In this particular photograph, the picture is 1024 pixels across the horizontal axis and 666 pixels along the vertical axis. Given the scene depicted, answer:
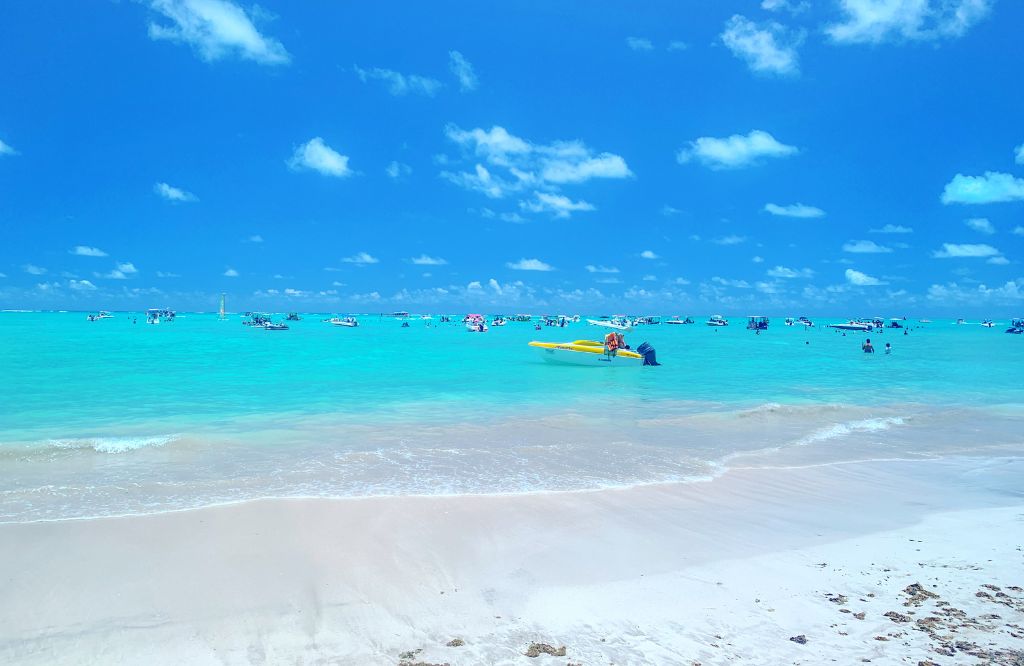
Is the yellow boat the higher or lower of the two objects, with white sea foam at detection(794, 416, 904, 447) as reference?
higher

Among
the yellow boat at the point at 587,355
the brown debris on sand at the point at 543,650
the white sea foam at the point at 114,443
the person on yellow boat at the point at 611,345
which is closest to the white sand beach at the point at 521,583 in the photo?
the brown debris on sand at the point at 543,650

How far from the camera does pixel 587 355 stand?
1391 inches

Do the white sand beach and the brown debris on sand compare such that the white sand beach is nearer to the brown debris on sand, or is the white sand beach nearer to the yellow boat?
the brown debris on sand

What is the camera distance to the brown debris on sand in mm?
4922

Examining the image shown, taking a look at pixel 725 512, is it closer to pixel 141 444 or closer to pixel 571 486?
pixel 571 486

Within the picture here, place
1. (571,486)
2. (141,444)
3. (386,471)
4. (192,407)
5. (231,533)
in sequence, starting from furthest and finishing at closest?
(192,407)
(141,444)
(386,471)
(571,486)
(231,533)

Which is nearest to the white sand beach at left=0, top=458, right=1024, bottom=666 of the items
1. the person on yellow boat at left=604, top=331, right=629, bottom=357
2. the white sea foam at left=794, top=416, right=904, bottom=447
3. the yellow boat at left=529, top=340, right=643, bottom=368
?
the white sea foam at left=794, top=416, right=904, bottom=447

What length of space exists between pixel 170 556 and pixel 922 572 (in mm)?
8212

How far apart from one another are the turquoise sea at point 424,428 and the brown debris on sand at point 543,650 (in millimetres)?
Result: 4809

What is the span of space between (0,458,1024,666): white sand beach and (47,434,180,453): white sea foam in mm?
5102

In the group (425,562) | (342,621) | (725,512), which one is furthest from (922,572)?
(342,621)

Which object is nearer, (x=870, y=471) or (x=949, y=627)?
(x=949, y=627)

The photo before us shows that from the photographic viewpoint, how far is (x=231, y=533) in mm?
7645

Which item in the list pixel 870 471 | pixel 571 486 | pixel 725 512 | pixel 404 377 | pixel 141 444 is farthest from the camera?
pixel 404 377
